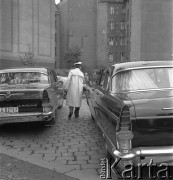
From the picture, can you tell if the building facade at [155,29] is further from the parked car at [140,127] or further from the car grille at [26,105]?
the parked car at [140,127]

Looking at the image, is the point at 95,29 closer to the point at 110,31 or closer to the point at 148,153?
the point at 110,31

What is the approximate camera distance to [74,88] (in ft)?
27.3

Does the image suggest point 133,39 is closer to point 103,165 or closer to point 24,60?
point 24,60

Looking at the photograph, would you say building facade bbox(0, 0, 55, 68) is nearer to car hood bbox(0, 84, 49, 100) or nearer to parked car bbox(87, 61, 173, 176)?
car hood bbox(0, 84, 49, 100)

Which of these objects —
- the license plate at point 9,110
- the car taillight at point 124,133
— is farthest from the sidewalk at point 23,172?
the license plate at point 9,110

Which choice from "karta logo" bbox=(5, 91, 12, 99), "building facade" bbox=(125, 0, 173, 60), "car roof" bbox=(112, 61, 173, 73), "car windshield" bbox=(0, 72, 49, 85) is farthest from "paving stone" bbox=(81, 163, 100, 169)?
"building facade" bbox=(125, 0, 173, 60)

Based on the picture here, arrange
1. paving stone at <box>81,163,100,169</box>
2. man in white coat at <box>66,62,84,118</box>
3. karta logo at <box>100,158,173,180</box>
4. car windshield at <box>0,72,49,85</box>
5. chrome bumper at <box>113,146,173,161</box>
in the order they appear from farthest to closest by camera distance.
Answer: man in white coat at <box>66,62,84,118</box>
car windshield at <box>0,72,49,85</box>
paving stone at <box>81,163,100,169</box>
karta logo at <box>100,158,173,180</box>
chrome bumper at <box>113,146,173,161</box>

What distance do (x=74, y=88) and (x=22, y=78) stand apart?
1.52m

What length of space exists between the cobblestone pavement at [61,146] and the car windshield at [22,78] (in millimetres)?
1129

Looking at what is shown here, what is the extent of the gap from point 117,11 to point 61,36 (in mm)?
12676

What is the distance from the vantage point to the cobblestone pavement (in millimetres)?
4527

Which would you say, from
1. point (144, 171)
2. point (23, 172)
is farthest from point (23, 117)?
point (144, 171)

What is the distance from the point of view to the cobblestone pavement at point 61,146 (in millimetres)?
4527

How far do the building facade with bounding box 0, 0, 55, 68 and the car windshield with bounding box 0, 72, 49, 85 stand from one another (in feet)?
68.6
